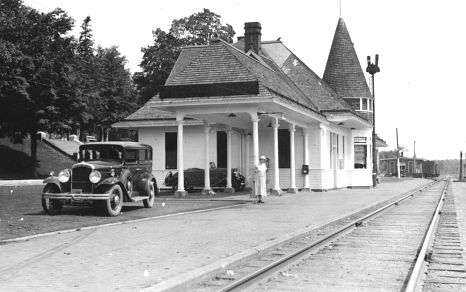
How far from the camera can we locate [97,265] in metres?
7.44

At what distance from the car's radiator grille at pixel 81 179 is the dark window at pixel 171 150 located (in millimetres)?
18642

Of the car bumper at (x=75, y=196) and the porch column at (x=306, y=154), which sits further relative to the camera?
the porch column at (x=306, y=154)

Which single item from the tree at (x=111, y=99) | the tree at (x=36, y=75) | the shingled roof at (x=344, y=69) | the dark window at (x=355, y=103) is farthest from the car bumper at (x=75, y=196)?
the tree at (x=111, y=99)

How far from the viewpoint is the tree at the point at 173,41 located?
54.6 meters

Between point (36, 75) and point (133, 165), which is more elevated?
point (36, 75)

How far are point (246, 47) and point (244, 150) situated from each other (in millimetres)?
7512

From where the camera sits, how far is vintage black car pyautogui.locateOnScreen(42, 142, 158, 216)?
48.1 feet

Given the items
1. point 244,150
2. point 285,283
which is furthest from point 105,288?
point 244,150

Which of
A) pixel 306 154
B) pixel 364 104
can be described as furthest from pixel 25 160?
pixel 364 104

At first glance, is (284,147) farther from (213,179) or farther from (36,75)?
(36,75)

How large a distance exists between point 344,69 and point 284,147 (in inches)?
468

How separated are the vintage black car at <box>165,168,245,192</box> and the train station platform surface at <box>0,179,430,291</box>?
14.9 meters

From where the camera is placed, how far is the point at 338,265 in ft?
26.4

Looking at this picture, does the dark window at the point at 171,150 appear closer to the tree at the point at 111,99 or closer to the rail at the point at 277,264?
the tree at the point at 111,99
